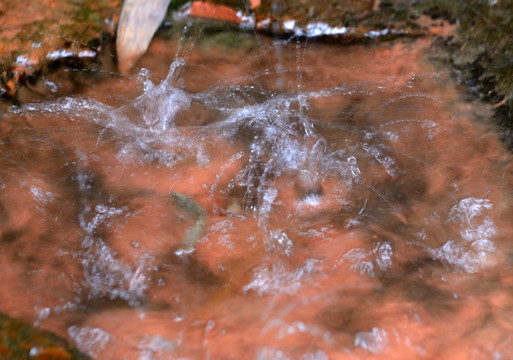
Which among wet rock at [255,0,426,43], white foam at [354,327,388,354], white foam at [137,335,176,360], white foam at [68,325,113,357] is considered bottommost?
white foam at [68,325,113,357]

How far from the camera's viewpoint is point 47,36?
11.2 feet

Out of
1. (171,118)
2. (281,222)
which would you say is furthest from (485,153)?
(171,118)

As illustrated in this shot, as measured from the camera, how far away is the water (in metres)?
1.93

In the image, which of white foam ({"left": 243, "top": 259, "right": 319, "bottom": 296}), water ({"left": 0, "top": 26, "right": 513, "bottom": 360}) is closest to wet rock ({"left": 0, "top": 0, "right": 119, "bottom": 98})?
water ({"left": 0, "top": 26, "right": 513, "bottom": 360})

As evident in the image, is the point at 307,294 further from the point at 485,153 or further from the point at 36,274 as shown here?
the point at 485,153

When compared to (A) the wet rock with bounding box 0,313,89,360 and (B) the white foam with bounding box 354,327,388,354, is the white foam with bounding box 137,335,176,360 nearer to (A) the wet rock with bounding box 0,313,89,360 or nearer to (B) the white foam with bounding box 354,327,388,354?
(A) the wet rock with bounding box 0,313,89,360

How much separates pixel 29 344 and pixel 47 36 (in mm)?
2482

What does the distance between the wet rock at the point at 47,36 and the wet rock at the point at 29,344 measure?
1.97 metres

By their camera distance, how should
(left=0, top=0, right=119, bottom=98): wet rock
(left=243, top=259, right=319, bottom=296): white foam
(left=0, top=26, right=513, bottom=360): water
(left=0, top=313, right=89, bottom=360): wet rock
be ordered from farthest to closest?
(left=0, top=0, right=119, bottom=98): wet rock
(left=243, top=259, right=319, bottom=296): white foam
(left=0, top=26, right=513, bottom=360): water
(left=0, top=313, right=89, bottom=360): wet rock

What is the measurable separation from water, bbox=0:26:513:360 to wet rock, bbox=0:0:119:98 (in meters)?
0.34

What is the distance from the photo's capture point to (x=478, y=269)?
2.20m

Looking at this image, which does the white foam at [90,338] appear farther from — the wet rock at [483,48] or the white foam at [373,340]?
the wet rock at [483,48]

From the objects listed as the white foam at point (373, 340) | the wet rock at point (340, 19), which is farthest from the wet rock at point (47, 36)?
the white foam at point (373, 340)

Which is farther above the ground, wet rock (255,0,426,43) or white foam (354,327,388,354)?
wet rock (255,0,426,43)
